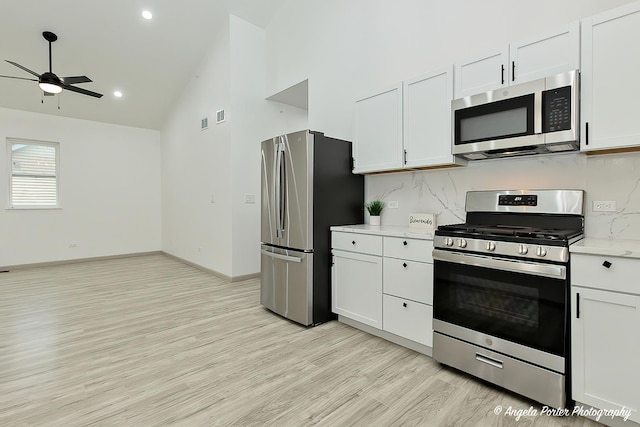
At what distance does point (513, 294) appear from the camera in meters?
2.00

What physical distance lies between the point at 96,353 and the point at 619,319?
12.0ft

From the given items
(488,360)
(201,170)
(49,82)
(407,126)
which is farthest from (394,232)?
(49,82)

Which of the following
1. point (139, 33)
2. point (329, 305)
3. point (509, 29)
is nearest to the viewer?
point (509, 29)

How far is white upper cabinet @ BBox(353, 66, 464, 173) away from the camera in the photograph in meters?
2.64

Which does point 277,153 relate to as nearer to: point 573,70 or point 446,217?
point 446,217

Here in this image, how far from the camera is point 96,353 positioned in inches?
105

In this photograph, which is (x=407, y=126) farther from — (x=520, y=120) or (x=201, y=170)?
(x=201, y=170)

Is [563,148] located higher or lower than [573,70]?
lower

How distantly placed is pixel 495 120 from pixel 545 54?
0.48 metres

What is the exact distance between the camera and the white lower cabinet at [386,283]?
2.51 metres

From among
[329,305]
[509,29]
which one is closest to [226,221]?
[329,305]

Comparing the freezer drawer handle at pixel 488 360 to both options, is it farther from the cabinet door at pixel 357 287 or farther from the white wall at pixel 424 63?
the white wall at pixel 424 63

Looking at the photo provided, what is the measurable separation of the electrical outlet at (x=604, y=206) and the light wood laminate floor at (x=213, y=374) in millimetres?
1327

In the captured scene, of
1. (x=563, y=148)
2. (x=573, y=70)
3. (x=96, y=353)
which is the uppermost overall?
(x=573, y=70)
